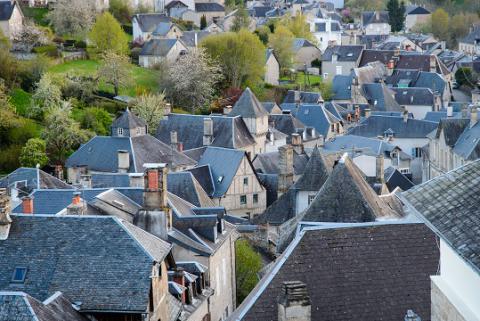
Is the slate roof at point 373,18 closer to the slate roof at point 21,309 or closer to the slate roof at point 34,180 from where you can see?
the slate roof at point 34,180

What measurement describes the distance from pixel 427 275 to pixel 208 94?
67420 mm

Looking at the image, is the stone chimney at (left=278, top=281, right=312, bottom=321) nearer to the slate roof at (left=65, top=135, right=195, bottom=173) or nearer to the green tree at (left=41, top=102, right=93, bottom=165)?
the slate roof at (left=65, top=135, right=195, bottom=173)

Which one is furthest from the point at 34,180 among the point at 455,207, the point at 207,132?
the point at 455,207

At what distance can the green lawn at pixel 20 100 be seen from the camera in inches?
3039

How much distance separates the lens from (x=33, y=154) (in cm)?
6481

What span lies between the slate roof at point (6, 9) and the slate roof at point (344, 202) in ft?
233

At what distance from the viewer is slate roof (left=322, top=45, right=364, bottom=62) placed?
362ft

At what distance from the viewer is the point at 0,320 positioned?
2097 cm

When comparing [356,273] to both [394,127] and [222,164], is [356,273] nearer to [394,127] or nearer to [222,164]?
[222,164]

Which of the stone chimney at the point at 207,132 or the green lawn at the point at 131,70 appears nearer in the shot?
the stone chimney at the point at 207,132

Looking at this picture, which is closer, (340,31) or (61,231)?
(61,231)

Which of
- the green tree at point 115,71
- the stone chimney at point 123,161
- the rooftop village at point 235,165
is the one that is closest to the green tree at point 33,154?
the rooftop village at point 235,165

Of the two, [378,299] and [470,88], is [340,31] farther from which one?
[378,299]

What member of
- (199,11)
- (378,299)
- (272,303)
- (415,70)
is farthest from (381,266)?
(199,11)
